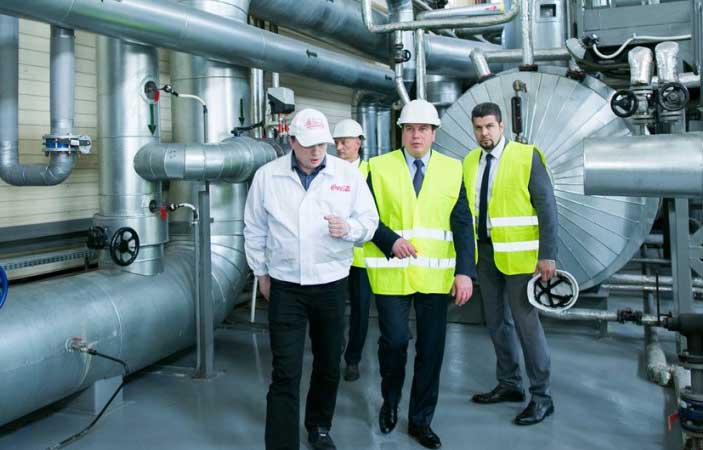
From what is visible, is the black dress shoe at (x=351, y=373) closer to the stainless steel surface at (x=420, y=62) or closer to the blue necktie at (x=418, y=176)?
the blue necktie at (x=418, y=176)

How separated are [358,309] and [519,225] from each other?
110 cm

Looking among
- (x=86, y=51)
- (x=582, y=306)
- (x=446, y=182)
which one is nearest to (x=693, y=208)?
(x=582, y=306)

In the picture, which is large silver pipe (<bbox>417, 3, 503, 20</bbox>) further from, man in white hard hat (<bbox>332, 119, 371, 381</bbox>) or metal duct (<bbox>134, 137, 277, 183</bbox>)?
metal duct (<bbox>134, 137, 277, 183</bbox>)

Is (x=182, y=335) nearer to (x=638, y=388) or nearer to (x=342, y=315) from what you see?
(x=342, y=315)

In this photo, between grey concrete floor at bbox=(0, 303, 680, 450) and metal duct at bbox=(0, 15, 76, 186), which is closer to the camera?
grey concrete floor at bbox=(0, 303, 680, 450)

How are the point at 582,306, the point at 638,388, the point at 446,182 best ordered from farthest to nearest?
1. the point at 582,306
2. the point at 638,388
3. the point at 446,182

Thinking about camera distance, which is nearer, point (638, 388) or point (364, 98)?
point (638, 388)

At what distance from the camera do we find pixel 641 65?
3504 millimetres

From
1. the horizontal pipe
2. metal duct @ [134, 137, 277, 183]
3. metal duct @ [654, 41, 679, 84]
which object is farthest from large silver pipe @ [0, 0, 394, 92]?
the horizontal pipe

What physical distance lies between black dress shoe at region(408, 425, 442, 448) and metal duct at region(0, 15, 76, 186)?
229cm

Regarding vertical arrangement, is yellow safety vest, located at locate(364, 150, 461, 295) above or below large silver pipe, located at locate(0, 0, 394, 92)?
below

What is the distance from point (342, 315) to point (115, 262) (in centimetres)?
158

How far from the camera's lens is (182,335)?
3.83m

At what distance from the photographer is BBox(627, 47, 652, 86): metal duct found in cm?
347
